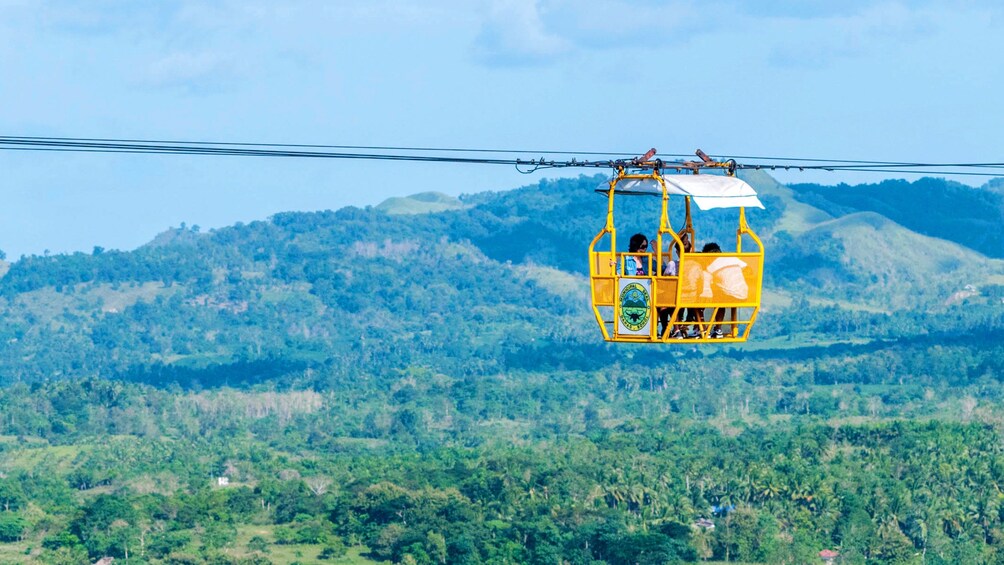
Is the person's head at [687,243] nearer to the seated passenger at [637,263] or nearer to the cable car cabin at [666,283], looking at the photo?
the cable car cabin at [666,283]

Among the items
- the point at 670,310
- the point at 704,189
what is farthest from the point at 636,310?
the point at 704,189

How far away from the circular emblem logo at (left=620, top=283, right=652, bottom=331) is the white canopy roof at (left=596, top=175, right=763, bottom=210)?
1.62m

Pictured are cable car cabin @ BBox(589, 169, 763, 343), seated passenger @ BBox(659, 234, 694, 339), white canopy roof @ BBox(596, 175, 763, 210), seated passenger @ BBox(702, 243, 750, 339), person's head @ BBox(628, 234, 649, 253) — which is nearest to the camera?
white canopy roof @ BBox(596, 175, 763, 210)

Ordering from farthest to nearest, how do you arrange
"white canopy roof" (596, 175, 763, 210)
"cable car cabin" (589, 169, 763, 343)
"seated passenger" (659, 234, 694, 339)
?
"seated passenger" (659, 234, 694, 339) → "cable car cabin" (589, 169, 763, 343) → "white canopy roof" (596, 175, 763, 210)

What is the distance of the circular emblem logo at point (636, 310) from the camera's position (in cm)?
3111

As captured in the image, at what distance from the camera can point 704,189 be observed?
30297 mm

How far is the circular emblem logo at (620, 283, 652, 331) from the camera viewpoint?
1225 inches

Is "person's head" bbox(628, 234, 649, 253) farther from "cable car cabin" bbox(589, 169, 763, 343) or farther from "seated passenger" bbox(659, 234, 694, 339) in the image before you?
"seated passenger" bbox(659, 234, 694, 339)

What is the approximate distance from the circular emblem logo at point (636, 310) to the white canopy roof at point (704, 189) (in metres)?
1.62

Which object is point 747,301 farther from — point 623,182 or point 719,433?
point 719,433

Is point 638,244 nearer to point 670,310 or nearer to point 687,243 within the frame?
point 687,243

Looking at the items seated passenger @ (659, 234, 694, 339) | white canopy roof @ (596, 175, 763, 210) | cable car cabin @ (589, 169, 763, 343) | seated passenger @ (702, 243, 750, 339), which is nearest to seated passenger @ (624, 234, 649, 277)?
cable car cabin @ (589, 169, 763, 343)

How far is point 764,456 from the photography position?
15075 centimetres

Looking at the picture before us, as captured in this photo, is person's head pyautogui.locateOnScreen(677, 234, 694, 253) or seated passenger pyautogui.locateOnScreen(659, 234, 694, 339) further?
person's head pyautogui.locateOnScreen(677, 234, 694, 253)
